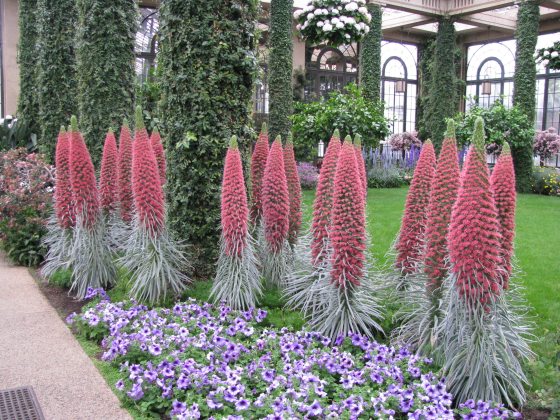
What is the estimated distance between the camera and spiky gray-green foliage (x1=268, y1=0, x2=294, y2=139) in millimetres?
11984

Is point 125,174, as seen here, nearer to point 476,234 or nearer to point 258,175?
point 258,175

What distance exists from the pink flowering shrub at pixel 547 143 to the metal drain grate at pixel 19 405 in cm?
1470

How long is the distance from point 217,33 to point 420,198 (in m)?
1.83

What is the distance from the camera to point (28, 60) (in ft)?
29.0

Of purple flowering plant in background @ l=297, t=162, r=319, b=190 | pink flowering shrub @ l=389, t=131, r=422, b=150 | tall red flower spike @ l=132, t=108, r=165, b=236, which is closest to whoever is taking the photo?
tall red flower spike @ l=132, t=108, r=165, b=236

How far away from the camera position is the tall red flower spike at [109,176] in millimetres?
4180

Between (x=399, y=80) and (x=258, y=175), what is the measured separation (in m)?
16.3

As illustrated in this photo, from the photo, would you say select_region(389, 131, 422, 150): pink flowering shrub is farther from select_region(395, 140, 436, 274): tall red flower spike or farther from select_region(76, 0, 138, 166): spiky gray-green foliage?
select_region(395, 140, 436, 274): tall red flower spike

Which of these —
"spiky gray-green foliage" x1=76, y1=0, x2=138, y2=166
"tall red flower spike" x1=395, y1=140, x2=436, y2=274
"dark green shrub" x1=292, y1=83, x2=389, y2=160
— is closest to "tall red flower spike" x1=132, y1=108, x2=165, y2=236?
"tall red flower spike" x1=395, y1=140, x2=436, y2=274

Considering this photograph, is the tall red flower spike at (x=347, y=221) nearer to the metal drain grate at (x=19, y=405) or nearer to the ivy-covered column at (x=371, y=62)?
the metal drain grate at (x=19, y=405)

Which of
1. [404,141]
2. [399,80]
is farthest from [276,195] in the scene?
[399,80]

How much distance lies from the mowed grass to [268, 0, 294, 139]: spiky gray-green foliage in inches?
102

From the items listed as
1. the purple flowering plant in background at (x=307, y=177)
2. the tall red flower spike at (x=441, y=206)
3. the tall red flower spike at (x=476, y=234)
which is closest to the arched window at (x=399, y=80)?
the purple flowering plant in background at (x=307, y=177)

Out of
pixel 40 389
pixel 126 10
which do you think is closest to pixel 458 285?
pixel 40 389
